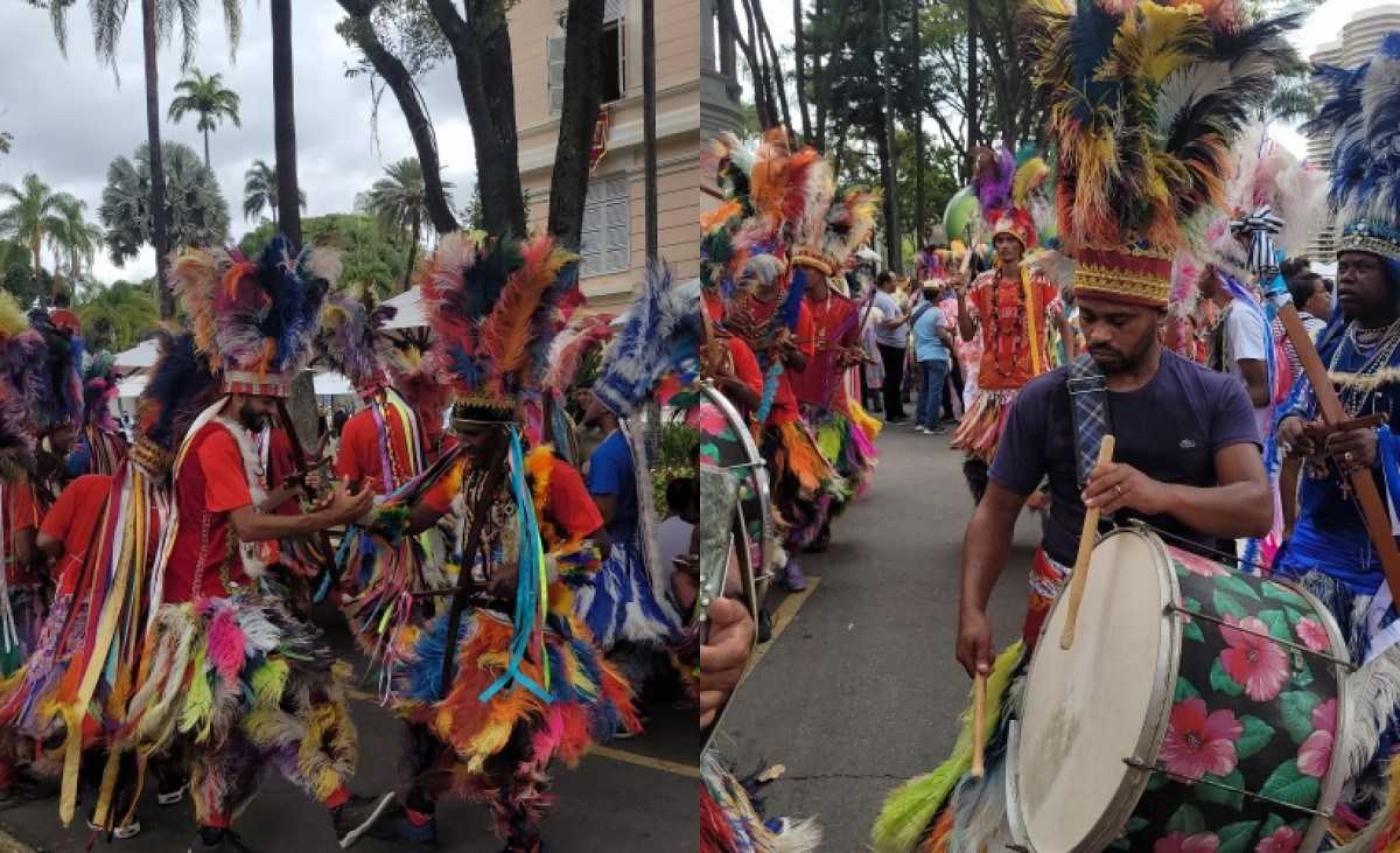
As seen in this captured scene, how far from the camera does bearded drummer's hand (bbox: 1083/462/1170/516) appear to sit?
2047 mm

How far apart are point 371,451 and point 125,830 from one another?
7.12 ft

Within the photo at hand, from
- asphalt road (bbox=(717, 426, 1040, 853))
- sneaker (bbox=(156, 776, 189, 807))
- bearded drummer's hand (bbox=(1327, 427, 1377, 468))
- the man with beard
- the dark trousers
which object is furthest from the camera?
the dark trousers

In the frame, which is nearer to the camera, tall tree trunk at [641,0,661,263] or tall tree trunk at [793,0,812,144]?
tall tree trunk at [641,0,661,263]

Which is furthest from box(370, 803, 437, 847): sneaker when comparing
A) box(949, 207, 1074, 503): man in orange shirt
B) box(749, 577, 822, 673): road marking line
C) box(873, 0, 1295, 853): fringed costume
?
box(949, 207, 1074, 503): man in orange shirt

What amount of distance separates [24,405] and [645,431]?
295cm

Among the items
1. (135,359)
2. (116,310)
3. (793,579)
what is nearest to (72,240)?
(116,310)

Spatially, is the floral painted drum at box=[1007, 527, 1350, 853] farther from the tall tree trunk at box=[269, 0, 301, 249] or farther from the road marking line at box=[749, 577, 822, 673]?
the tall tree trunk at box=[269, 0, 301, 249]

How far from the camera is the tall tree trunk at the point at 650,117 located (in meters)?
1.49

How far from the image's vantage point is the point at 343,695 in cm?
384

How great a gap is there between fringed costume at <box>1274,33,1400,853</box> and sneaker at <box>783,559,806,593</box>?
110 inches

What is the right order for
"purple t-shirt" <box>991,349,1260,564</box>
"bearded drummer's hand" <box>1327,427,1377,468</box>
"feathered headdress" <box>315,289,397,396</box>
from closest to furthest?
1. "purple t-shirt" <box>991,349,1260,564</box>
2. "bearded drummer's hand" <box>1327,427,1377,468</box>
3. "feathered headdress" <box>315,289,397,396</box>

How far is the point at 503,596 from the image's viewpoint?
3.53 m

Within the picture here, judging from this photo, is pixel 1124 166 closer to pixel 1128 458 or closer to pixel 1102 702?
pixel 1128 458

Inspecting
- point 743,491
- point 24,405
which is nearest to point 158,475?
point 24,405
